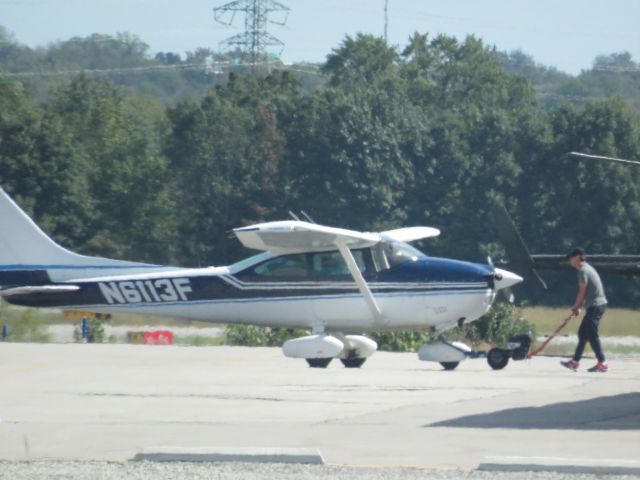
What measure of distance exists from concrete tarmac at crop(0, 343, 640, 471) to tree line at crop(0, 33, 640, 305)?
33.8 metres

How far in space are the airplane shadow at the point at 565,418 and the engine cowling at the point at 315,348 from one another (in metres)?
5.49

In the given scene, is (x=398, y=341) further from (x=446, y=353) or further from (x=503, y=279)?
(x=446, y=353)

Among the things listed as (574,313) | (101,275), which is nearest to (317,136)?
(101,275)

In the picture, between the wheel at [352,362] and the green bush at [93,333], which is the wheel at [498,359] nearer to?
the wheel at [352,362]

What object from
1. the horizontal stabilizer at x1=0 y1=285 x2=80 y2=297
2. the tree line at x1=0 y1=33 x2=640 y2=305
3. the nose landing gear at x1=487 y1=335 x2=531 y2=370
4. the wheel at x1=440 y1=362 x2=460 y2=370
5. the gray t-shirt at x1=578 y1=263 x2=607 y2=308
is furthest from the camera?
the tree line at x1=0 y1=33 x2=640 y2=305

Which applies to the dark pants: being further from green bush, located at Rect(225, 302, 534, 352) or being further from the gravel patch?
green bush, located at Rect(225, 302, 534, 352)

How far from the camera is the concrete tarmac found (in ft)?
36.4

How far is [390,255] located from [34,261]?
219 inches

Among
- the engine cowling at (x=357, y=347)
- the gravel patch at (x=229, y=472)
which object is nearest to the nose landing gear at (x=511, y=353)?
the engine cowling at (x=357, y=347)

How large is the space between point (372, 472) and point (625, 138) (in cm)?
5357

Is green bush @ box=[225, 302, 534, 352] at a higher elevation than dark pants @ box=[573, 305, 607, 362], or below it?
below

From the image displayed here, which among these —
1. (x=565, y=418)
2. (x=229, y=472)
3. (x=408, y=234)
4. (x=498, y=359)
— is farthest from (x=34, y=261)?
(x=229, y=472)

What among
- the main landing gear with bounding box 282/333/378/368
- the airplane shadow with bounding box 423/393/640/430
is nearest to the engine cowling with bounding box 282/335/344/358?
the main landing gear with bounding box 282/333/378/368

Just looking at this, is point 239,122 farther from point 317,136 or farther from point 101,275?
point 101,275
